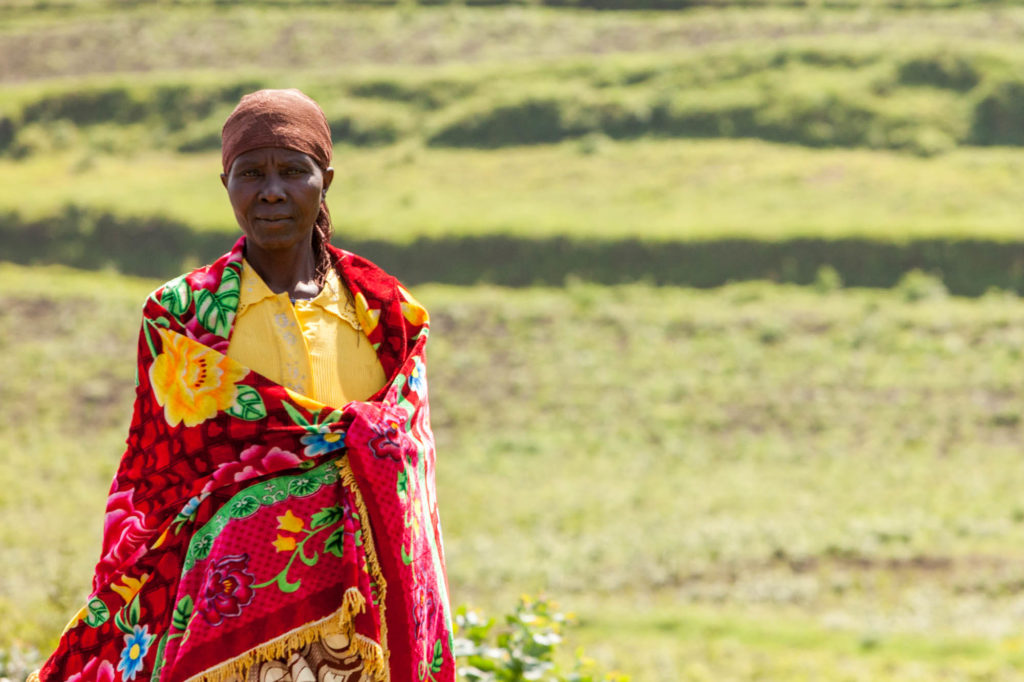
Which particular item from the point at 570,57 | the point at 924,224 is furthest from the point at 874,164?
the point at 570,57

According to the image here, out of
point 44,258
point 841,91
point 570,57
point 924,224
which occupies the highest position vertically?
point 570,57

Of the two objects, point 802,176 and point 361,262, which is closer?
point 361,262

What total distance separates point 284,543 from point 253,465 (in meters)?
0.23

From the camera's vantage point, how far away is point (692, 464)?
19.1 metres

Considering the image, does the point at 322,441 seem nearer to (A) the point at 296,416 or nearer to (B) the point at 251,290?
(A) the point at 296,416

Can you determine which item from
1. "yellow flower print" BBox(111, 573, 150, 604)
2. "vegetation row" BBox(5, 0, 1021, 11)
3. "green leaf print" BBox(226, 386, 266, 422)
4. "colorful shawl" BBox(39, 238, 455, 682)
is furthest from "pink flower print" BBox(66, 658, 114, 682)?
"vegetation row" BBox(5, 0, 1021, 11)

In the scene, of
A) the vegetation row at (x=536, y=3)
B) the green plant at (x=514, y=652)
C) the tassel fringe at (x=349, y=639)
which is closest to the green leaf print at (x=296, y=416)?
the tassel fringe at (x=349, y=639)

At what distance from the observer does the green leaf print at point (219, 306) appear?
12.1 ft

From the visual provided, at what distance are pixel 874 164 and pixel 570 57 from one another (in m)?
12.7

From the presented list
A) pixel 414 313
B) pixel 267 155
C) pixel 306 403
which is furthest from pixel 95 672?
pixel 267 155

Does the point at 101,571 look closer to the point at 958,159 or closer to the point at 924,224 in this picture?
the point at 924,224

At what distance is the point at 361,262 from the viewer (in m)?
4.06

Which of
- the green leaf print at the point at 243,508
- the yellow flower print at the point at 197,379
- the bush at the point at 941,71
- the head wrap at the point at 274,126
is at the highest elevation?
the bush at the point at 941,71

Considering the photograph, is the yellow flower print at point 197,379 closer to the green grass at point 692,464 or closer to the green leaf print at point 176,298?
the green leaf print at point 176,298
